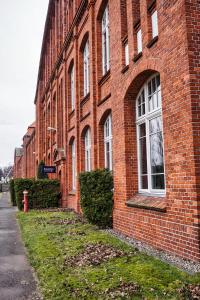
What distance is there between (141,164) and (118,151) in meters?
0.90

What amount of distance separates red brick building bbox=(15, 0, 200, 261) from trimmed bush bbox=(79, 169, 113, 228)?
0.33m

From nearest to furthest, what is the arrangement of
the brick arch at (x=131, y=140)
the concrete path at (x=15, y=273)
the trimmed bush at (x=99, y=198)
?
1. the concrete path at (x=15, y=273)
2. the brick arch at (x=131, y=140)
3. the trimmed bush at (x=99, y=198)

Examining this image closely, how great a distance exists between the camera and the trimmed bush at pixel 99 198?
33.5ft

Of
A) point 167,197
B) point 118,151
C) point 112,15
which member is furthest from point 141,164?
point 112,15

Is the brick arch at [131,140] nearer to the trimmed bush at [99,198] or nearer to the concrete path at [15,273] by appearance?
the trimmed bush at [99,198]

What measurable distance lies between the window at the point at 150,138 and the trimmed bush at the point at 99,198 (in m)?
1.43

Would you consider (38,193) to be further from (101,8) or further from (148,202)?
(148,202)

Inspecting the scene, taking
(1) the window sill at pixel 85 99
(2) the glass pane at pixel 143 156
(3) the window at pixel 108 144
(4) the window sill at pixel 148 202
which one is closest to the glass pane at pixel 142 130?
(2) the glass pane at pixel 143 156

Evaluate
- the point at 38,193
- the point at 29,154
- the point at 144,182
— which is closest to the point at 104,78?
the point at 144,182

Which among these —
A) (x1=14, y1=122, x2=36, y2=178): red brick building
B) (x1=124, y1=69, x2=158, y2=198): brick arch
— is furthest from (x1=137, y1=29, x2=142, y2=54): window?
(x1=14, y1=122, x2=36, y2=178): red brick building

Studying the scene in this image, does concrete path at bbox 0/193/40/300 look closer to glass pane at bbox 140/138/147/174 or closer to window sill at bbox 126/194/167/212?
window sill at bbox 126/194/167/212

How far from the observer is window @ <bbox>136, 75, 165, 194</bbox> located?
26.5ft

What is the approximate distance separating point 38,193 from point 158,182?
12514mm

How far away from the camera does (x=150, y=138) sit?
8.62 m
